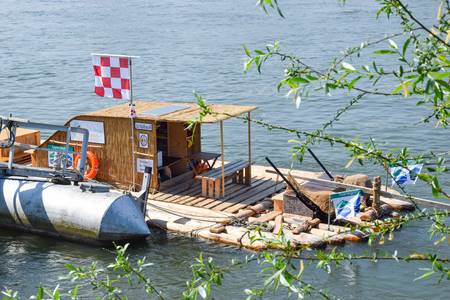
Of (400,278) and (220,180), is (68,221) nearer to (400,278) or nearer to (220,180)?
(220,180)

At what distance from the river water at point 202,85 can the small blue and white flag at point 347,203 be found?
30.8 inches

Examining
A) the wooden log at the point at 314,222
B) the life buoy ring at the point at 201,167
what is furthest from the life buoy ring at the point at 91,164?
the wooden log at the point at 314,222

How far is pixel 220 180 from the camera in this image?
61.1 ft

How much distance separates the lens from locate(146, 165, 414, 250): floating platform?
54.6 ft

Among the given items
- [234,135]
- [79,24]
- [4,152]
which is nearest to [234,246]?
[4,152]

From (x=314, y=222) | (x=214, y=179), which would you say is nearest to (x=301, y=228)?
(x=314, y=222)

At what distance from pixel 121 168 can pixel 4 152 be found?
155 inches

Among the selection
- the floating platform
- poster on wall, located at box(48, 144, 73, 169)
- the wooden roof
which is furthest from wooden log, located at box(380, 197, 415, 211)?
poster on wall, located at box(48, 144, 73, 169)

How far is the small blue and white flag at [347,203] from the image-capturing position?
54.2 feet

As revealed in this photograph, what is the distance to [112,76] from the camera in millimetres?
19031

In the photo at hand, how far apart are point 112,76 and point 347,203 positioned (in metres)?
6.35

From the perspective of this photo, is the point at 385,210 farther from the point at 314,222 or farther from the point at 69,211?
the point at 69,211

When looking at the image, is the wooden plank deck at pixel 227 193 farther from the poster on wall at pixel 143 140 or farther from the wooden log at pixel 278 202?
the poster on wall at pixel 143 140

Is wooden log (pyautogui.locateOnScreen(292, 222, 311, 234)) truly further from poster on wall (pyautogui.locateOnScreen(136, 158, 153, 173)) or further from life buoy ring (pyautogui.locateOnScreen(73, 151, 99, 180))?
life buoy ring (pyautogui.locateOnScreen(73, 151, 99, 180))
